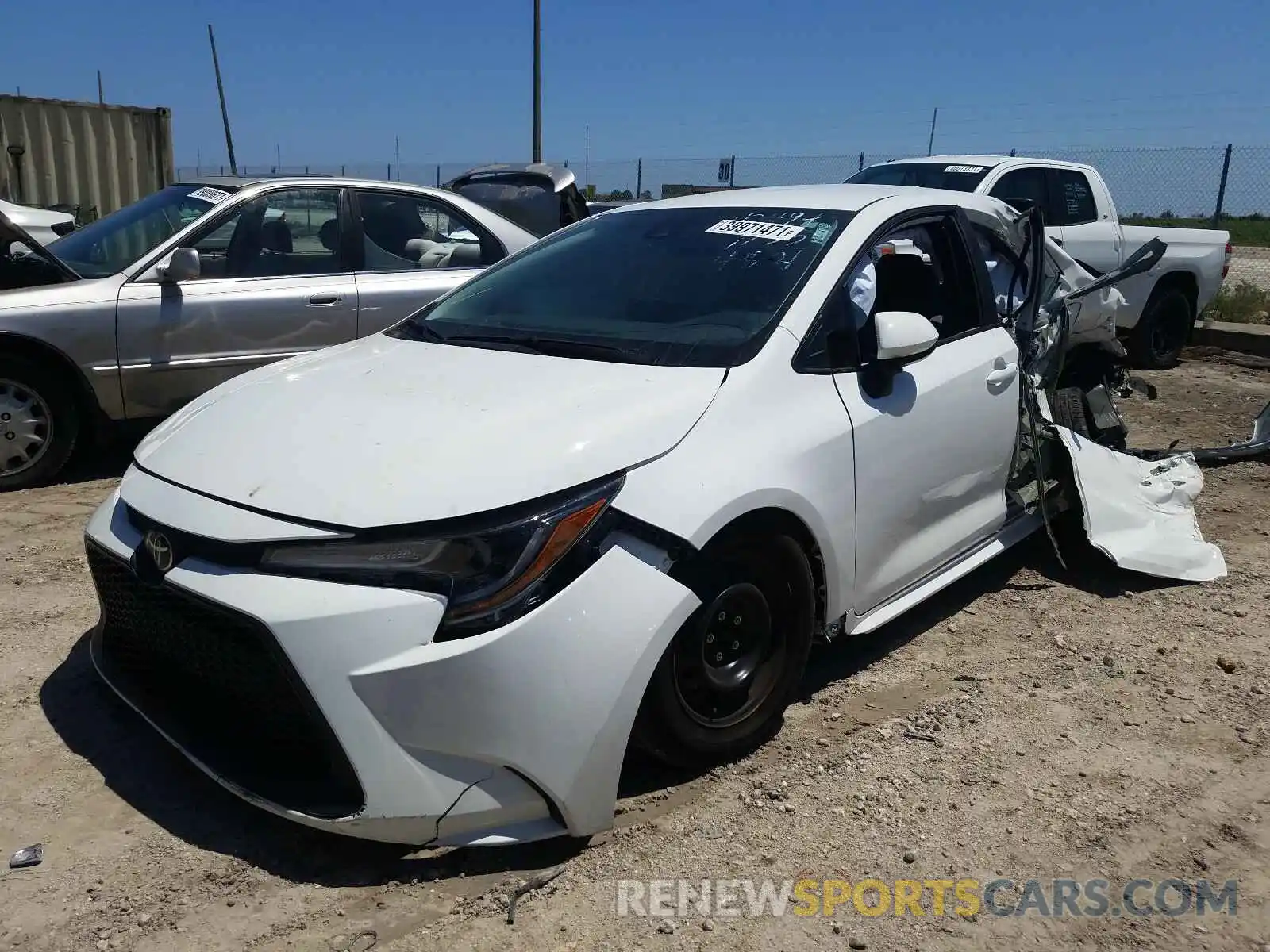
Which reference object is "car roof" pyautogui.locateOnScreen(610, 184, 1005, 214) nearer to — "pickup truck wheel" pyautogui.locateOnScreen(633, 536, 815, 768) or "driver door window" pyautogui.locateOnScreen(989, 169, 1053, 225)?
"pickup truck wheel" pyautogui.locateOnScreen(633, 536, 815, 768)

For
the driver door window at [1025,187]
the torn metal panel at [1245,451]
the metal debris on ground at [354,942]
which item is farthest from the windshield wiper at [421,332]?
the driver door window at [1025,187]

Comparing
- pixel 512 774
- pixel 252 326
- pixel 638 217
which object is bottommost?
pixel 512 774

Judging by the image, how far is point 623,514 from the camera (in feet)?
8.41

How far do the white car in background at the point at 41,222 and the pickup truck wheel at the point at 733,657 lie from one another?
5.16 m

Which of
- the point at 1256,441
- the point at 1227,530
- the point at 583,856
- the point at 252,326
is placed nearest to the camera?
the point at 583,856

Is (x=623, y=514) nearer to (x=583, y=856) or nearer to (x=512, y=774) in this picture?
(x=512, y=774)

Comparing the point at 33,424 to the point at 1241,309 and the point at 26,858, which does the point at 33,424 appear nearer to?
the point at 26,858

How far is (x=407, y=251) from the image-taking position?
6527mm

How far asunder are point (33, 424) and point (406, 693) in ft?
13.6

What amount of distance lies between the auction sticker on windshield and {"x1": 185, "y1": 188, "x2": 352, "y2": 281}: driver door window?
10.5 feet

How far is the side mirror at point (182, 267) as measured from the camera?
5.55 meters

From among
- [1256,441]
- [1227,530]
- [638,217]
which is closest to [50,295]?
[638,217]

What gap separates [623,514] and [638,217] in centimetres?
186

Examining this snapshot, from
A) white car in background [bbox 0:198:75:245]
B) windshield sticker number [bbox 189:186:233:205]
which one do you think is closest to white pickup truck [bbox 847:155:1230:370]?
windshield sticker number [bbox 189:186:233:205]
